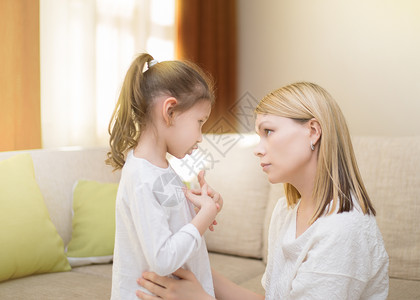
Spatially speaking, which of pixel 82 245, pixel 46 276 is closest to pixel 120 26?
pixel 82 245

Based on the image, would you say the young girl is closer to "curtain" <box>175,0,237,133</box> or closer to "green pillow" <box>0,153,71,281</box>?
"green pillow" <box>0,153,71,281</box>

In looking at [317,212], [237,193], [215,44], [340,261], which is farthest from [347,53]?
[340,261]

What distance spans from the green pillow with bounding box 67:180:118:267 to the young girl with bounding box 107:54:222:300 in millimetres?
945

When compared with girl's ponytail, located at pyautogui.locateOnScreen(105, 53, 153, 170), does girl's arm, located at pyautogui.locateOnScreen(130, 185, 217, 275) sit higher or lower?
lower

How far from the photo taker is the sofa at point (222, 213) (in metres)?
1.82

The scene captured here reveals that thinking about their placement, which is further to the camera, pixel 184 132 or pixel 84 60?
pixel 84 60

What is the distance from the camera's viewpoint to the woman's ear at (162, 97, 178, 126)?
119 centimetres

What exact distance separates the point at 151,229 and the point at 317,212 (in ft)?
1.34

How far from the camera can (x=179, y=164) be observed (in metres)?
2.69

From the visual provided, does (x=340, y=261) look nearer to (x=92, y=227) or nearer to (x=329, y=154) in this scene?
(x=329, y=154)

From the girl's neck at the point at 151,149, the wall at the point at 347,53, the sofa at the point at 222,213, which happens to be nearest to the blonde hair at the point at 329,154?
the girl's neck at the point at 151,149

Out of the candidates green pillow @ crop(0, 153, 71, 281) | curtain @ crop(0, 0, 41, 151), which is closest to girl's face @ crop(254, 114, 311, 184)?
green pillow @ crop(0, 153, 71, 281)

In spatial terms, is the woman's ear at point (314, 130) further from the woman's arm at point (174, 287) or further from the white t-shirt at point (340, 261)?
the woman's arm at point (174, 287)

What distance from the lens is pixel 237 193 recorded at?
95.7 inches
